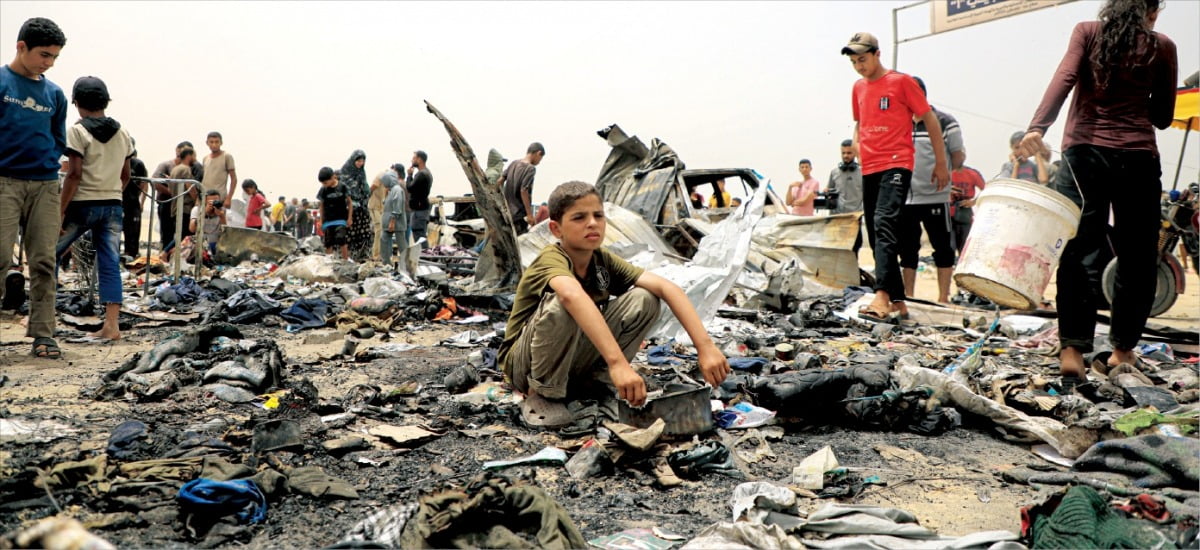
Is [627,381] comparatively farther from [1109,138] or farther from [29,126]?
[29,126]

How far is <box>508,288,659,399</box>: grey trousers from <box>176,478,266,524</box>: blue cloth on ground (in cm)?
109

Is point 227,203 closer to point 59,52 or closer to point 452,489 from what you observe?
point 59,52

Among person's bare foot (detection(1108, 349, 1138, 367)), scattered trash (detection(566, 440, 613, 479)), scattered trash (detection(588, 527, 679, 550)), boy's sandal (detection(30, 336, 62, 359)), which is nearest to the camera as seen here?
scattered trash (detection(588, 527, 679, 550))

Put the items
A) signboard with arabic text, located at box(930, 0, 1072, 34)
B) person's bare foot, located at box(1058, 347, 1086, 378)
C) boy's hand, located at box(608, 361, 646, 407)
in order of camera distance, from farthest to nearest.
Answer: signboard with arabic text, located at box(930, 0, 1072, 34), person's bare foot, located at box(1058, 347, 1086, 378), boy's hand, located at box(608, 361, 646, 407)

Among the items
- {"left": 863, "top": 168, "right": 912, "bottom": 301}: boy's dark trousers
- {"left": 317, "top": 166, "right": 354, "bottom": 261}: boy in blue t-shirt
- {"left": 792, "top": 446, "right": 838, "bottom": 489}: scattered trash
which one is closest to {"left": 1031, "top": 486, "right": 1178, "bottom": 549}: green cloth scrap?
{"left": 792, "top": 446, "right": 838, "bottom": 489}: scattered trash

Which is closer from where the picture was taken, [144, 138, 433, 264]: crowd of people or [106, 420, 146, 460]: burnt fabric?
[106, 420, 146, 460]: burnt fabric

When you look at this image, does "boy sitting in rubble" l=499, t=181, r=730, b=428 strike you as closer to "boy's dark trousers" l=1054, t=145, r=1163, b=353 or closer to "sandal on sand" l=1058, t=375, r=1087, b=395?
"sandal on sand" l=1058, t=375, r=1087, b=395

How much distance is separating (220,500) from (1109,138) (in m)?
3.61

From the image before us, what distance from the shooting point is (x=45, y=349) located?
13.3 feet

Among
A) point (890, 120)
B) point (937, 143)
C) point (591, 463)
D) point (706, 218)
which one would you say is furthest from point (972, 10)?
point (591, 463)

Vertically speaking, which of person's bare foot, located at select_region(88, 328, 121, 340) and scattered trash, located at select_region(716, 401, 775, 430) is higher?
person's bare foot, located at select_region(88, 328, 121, 340)

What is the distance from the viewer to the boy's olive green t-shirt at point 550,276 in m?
2.78

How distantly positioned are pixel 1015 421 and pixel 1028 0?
9.85 meters

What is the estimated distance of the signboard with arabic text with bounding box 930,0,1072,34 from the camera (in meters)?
10.5
